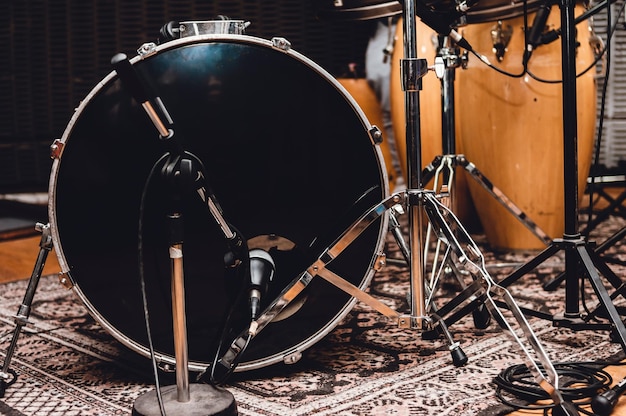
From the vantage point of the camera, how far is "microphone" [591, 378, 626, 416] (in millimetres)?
1367

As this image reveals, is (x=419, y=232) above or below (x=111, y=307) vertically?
above

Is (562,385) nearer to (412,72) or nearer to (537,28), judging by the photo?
(412,72)

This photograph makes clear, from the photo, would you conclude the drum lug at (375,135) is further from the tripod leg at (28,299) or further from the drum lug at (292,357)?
the tripod leg at (28,299)

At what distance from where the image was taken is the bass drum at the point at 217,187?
1528 mm

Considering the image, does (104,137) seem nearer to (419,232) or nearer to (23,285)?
(419,232)

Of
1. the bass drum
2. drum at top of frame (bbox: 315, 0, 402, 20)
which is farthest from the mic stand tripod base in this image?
drum at top of frame (bbox: 315, 0, 402, 20)

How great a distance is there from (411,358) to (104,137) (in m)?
0.80

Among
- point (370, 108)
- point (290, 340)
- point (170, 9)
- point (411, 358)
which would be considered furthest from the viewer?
point (170, 9)

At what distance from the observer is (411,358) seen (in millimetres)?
1750

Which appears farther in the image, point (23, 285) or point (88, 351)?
point (23, 285)

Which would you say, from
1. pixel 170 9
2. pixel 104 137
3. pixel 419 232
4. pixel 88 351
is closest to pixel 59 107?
pixel 170 9

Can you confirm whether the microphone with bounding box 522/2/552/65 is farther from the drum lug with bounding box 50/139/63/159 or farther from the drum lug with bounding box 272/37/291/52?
the drum lug with bounding box 50/139/63/159

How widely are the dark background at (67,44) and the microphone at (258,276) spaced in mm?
2398

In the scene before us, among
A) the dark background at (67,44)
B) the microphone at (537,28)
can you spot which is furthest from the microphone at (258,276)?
the dark background at (67,44)
